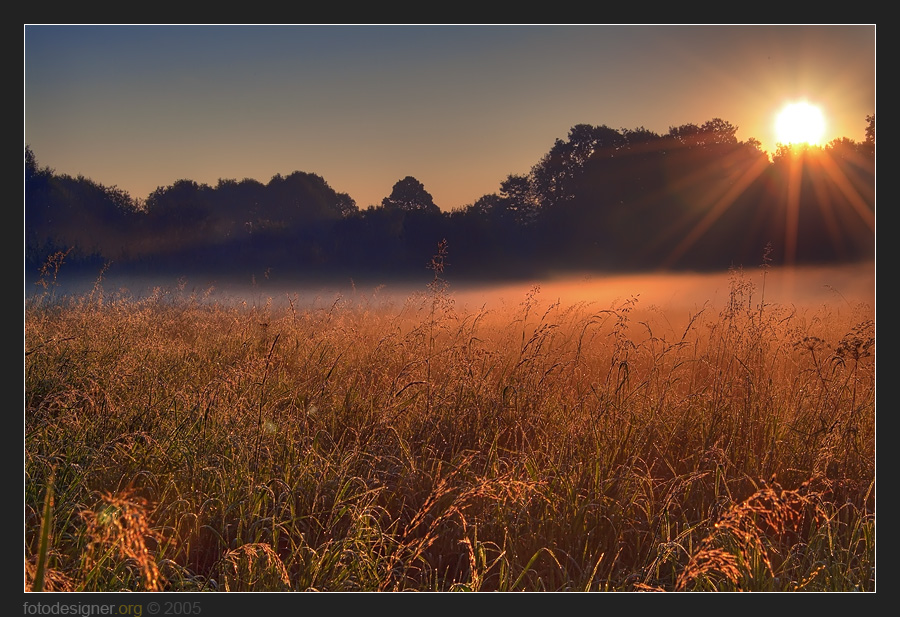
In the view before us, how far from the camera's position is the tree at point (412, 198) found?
10898mm

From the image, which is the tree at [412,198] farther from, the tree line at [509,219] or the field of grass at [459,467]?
the field of grass at [459,467]

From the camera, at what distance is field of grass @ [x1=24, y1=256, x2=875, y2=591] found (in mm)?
2182

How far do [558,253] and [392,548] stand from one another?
981cm

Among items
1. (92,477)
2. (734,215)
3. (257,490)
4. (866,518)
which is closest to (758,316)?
(866,518)

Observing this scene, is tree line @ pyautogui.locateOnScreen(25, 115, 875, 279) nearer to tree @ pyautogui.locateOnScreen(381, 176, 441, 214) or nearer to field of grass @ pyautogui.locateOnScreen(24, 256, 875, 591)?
tree @ pyautogui.locateOnScreen(381, 176, 441, 214)

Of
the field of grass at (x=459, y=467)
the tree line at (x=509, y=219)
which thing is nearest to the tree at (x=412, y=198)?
the tree line at (x=509, y=219)

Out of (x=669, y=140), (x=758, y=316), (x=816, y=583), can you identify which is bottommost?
(x=816, y=583)

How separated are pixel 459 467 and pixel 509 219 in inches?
381

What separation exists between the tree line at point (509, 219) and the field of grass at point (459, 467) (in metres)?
5.22

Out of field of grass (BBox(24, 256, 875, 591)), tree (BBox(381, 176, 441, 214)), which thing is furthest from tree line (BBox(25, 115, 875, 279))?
field of grass (BBox(24, 256, 875, 591))

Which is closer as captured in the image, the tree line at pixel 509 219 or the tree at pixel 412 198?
the tree line at pixel 509 219

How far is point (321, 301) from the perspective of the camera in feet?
20.3

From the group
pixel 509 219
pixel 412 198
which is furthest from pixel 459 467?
pixel 509 219

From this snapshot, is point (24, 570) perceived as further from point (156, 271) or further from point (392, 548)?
point (156, 271)
